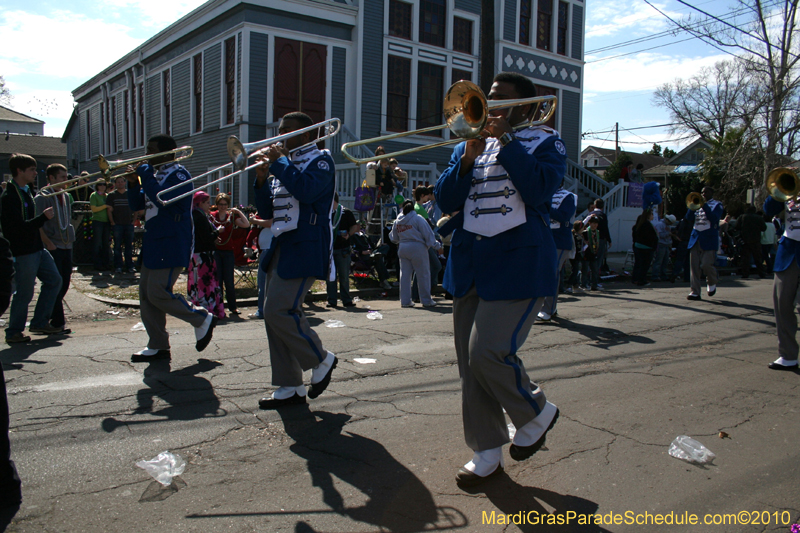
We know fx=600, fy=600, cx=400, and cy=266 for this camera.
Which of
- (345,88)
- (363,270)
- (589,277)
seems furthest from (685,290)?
(345,88)

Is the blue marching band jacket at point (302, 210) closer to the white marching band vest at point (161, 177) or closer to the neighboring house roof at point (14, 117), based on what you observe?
the white marching band vest at point (161, 177)

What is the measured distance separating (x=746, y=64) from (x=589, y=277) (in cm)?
1702

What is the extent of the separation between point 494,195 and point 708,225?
8.96m

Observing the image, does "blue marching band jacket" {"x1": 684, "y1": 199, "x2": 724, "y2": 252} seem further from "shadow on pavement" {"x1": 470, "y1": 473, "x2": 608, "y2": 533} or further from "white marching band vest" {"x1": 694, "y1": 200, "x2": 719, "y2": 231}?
"shadow on pavement" {"x1": 470, "y1": 473, "x2": 608, "y2": 533}

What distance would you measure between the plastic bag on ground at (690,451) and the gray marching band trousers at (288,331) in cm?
241

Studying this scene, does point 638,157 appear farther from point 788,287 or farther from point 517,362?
point 517,362

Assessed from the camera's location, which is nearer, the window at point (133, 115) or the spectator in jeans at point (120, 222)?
the spectator in jeans at point (120, 222)

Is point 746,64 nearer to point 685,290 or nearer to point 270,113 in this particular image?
point 685,290

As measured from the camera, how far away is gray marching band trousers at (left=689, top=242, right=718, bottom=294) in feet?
35.0

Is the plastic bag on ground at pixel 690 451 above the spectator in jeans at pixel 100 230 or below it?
below

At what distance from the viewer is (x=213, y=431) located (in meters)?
3.88

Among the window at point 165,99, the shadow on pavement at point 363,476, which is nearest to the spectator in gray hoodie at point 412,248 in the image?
the shadow on pavement at point 363,476

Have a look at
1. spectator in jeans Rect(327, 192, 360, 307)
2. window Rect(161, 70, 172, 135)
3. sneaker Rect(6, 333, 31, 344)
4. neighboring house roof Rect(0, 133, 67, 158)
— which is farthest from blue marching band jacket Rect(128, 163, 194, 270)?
neighboring house roof Rect(0, 133, 67, 158)

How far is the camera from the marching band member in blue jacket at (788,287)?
18.7 feet
